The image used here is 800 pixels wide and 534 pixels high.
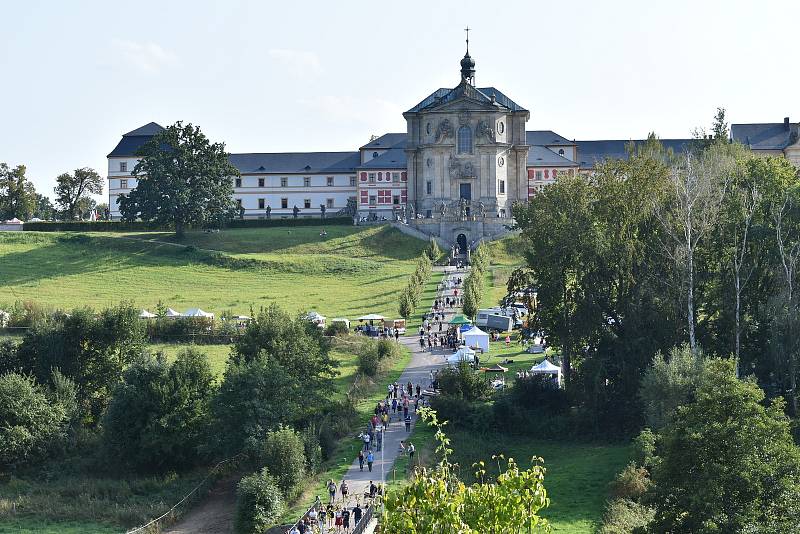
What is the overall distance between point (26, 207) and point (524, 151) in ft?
167

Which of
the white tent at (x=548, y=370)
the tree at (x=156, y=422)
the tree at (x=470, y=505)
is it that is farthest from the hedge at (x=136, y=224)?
the tree at (x=470, y=505)

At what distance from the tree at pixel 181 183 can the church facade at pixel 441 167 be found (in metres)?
16.5

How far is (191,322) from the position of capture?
6812 cm

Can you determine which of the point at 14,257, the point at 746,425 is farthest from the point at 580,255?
the point at 14,257

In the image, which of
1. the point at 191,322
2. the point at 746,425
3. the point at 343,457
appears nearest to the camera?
the point at 746,425

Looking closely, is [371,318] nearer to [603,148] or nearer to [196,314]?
[196,314]

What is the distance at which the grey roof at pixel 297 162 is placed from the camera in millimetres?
132125

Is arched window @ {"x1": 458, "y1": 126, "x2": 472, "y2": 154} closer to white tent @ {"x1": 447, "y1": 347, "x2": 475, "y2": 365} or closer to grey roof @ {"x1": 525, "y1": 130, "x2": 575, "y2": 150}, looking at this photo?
grey roof @ {"x1": 525, "y1": 130, "x2": 575, "y2": 150}

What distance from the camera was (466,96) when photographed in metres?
110

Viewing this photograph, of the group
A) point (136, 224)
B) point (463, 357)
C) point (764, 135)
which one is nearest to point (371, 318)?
point (463, 357)

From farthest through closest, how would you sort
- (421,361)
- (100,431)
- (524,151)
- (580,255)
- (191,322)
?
1. (524,151)
2. (191,322)
3. (421,361)
4. (580,255)
5. (100,431)

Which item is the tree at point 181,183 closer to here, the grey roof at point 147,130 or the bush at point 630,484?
the grey roof at point 147,130

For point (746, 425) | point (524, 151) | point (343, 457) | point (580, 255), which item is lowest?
point (343, 457)

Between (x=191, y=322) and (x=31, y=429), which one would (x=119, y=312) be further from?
(x=191, y=322)
